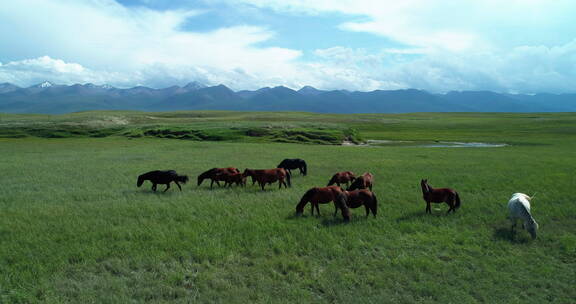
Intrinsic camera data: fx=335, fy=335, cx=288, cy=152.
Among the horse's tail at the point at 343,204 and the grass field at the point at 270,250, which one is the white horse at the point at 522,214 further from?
the horse's tail at the point at 343,204

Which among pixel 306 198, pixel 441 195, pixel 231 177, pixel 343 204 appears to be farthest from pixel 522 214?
pixel 231 177

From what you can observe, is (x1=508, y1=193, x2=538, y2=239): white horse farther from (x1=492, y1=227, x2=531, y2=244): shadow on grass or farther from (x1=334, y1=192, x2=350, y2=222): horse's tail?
(x1=334, y1=192, x2=350, y2=222): horse's tail

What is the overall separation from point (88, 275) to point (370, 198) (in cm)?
881

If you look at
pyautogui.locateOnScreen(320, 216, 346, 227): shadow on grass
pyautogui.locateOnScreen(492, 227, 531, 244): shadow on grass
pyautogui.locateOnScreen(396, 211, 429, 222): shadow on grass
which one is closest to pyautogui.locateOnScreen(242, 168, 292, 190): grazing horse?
pyautogui.locateOnScreen(320, 216, 346, 227): shadow on grass

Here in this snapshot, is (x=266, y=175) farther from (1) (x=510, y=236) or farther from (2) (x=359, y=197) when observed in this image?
(1) (x=510, y=236)

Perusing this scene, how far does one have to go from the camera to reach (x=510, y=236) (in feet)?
34.0

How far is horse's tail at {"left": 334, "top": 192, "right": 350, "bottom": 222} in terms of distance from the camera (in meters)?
11.7

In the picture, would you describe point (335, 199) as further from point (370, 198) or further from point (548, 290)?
point (548, 290)

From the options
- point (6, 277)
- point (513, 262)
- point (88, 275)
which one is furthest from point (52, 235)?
point (513, 262)

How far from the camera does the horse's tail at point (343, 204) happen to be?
11.7 m

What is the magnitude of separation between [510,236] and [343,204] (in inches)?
204

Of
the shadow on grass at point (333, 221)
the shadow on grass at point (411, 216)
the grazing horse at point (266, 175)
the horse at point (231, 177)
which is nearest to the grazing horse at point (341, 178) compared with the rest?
the grazing horse at point (266, 175)

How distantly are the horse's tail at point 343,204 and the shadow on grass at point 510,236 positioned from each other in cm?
455

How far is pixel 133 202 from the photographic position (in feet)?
47.1
